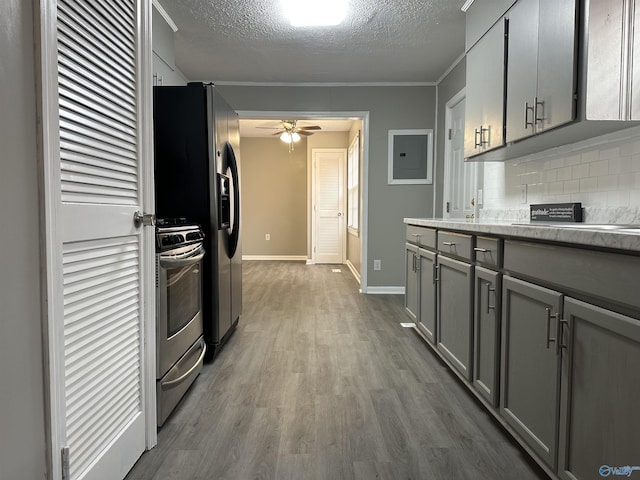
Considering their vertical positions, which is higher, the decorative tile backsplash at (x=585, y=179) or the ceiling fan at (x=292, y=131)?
the ceiling fan at (x=292, y=131)

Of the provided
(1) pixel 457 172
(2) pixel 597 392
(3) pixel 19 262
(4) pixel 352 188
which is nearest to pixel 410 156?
(1) pixel 457 172

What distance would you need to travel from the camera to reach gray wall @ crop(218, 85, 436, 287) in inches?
189

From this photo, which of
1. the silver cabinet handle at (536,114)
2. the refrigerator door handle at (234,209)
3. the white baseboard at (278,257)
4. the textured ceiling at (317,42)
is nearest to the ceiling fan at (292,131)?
the textured ceiling at (317,42)

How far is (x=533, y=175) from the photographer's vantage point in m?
2.62

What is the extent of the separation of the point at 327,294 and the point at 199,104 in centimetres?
291

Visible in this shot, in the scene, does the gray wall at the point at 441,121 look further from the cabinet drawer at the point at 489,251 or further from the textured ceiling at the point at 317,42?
the cabinet drawer at the point at 489,251

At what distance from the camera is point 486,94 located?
265cm

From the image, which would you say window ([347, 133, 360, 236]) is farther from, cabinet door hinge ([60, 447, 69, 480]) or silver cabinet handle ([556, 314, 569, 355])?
cabinet door hinge ([60, 447, 69, 480])

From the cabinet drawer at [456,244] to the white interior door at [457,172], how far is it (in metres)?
1.39

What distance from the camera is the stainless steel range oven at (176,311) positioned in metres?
1.76

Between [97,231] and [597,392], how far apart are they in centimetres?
146

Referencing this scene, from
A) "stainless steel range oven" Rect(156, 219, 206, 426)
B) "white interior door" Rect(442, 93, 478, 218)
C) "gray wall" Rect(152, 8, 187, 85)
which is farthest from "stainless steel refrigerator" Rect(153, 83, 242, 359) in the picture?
"white interior door" Rect(442, 93, 478, 218)

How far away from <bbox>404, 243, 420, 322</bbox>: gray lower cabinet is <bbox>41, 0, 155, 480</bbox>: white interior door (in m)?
2.00

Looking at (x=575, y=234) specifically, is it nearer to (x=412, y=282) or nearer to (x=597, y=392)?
(x=597, y=392)
